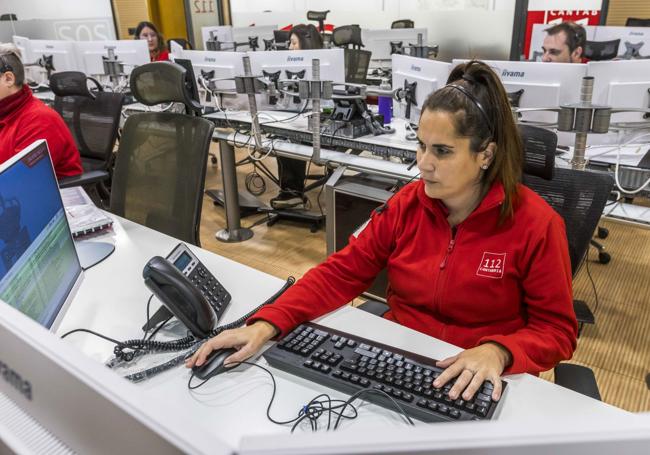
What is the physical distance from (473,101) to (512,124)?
124 mm

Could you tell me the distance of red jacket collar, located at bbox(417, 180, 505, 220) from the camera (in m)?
1.16

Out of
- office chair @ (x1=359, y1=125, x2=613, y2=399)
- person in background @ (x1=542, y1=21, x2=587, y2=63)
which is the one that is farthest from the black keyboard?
person in background @ (x1=542, y1=21, x2=587, y2=63)

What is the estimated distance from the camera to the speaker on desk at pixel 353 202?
2520 millimetres

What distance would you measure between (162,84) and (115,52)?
2855 mm

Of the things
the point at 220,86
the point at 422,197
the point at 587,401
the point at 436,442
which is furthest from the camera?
the point at 220,86

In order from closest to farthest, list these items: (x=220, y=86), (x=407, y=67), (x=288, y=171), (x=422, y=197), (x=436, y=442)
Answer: (x=436, y=442)
(x=422, y=197)
(x=407, y=67)
(x=220, y=86)
(x=288, y=171)

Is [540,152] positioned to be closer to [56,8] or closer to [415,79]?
[415,79]

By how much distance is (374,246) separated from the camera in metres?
1.36

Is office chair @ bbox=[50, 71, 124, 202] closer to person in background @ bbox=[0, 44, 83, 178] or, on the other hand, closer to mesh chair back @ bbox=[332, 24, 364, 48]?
person in background @ bbox=[0, 44, 83, 178]

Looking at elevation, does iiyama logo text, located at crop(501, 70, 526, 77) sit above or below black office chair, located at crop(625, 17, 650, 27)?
below

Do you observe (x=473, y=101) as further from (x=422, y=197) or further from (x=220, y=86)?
(x=220, y=86)

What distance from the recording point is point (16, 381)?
53 centimetres

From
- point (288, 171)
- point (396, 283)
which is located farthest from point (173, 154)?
point (288, 171)

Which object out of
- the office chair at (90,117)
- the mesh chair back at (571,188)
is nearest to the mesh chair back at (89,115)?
the office chair at (90,117)
